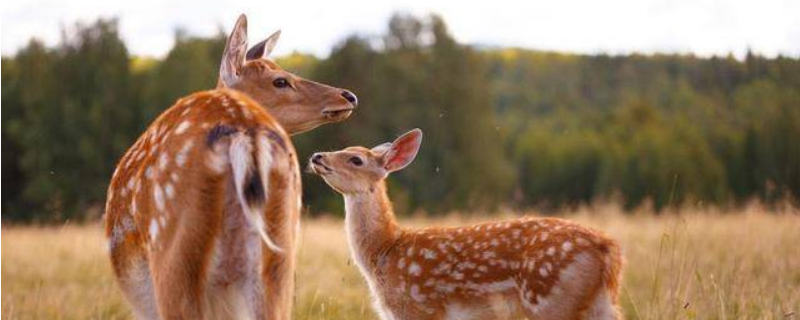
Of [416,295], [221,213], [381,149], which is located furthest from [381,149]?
[221,213]

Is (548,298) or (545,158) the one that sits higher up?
(548,298)

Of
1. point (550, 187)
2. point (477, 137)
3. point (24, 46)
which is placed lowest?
point (550, 187)

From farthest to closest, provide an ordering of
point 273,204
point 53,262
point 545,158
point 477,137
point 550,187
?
point 545,158 → point 550,187 → point 477,137 → point 53,262 → point 273,204

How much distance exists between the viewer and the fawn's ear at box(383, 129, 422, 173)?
6559mm

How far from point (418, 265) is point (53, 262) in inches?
235

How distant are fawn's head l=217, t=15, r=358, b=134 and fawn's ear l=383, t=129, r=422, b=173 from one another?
142 cm

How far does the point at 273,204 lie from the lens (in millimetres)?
3156

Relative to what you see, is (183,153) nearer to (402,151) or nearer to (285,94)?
(285,94)

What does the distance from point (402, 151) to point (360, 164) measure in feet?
1.00

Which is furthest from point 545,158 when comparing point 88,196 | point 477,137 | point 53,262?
point 53,262

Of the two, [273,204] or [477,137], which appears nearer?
[273,204]

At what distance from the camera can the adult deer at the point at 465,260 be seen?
17.1ft

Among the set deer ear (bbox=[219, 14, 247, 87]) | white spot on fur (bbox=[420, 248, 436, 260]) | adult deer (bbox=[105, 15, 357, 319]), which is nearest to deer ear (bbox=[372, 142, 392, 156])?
white spot on fur (bbox=[420, 248, 436, 260])

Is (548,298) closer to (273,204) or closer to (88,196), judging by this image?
(273,204)
